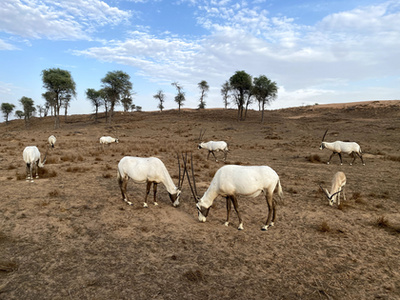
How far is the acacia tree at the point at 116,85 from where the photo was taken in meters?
56.3

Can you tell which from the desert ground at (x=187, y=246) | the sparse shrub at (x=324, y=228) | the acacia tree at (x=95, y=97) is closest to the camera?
the desert ground at (x=187, y=246)

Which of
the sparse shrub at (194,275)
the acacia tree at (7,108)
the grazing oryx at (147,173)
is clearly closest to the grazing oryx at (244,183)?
the grazing oryx at (147,173)

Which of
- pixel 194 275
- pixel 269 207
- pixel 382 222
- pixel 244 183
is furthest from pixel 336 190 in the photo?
pixel 194 275

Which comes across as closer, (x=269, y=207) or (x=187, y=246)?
(x=187, y=246)

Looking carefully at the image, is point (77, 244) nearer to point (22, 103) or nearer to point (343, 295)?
point (343, 295)

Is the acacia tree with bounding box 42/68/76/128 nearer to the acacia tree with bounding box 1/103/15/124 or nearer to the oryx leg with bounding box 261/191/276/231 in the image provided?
the acacia tree with bounding box 1/103/15/124

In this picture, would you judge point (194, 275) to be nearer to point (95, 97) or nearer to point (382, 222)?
point (382, 222)

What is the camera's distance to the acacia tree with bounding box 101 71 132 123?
56.3 meters

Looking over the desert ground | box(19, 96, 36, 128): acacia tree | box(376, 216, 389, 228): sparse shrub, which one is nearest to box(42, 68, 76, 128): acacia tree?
box(19, 96, 36, 128): acacia tree

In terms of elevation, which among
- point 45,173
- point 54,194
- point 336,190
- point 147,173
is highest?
point 147,173

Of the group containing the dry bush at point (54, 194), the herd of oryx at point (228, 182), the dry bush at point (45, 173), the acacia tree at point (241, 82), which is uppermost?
the acacia tree at point (241, 82)

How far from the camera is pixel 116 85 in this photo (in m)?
56.6

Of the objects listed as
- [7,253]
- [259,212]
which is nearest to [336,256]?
[259,212]

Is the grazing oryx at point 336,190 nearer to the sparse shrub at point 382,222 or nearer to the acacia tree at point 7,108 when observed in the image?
the sparse shrub at point 382,222
